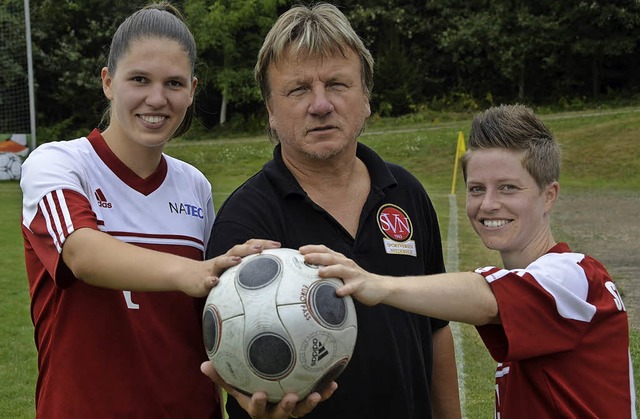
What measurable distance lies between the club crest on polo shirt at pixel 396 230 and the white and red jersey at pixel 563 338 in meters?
0.47

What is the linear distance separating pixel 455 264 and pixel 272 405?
9447 mm

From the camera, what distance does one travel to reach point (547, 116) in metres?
34.2

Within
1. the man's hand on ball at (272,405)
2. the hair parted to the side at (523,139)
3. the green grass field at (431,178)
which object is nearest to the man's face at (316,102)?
the hair parted to the side at (523,139)

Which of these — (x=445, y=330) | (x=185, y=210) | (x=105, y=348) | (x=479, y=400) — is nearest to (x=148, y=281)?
(x=105, y=348)

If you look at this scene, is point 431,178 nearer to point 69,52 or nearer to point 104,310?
point 69,52

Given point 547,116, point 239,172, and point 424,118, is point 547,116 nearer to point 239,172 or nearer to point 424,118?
point 424,118

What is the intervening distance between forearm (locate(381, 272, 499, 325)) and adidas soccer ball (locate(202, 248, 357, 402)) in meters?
0.17

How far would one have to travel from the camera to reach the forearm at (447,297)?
8.05 feet

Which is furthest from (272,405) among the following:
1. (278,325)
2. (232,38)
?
(232,38)

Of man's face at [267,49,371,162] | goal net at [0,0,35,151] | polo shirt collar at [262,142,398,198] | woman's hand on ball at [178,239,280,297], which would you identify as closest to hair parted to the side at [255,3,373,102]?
man's face at [267,49,371,162]

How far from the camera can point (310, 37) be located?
2.91 metres

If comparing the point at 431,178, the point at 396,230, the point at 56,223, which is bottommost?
the point at 431,178

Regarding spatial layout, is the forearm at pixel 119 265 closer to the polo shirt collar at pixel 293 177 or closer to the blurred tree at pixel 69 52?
the polo shirt collar at pixel 293 177

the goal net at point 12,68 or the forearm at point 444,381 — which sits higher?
the goal net at point 12,68
